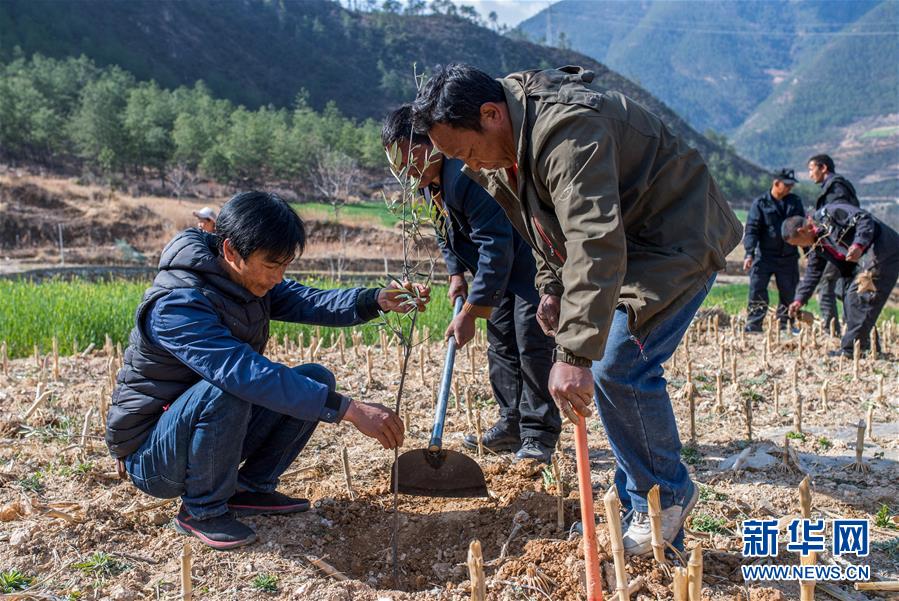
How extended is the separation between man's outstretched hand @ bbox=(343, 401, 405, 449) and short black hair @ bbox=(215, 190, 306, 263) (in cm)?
63

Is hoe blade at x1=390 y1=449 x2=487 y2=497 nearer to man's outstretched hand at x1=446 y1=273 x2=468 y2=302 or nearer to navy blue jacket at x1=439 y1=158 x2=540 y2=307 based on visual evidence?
navy blue jacket at x1=439 y1=158 x2=540 y2=307

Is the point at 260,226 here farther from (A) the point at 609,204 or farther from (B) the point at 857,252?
(B) the point at 857,252

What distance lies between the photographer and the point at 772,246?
28.6 feet

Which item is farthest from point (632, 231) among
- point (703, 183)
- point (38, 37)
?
point (38, 37)

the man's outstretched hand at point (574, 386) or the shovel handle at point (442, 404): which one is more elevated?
the man's outstretched hand at point (574, 386)

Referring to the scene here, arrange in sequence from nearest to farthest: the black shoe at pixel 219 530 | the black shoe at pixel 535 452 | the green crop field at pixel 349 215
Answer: the black shoe at pixel 219 530
the black shoe at pixel 535 452
the green crop field at pixel 349 215

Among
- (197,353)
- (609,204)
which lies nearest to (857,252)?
(609,204)

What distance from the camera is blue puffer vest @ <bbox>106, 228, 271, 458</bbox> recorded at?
111 inches

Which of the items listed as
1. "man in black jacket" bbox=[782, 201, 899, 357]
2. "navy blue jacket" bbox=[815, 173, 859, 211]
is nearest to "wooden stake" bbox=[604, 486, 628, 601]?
"man in black jacket" bbox=[782, 201, 899, 357]

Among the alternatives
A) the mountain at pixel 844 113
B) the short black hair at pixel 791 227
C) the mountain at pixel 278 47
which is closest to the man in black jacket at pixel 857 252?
the short black hair at pixel 791 227

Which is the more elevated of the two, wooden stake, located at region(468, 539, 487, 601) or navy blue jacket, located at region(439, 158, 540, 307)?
navy blue jacket, located at region(439, 158, 540, 307)

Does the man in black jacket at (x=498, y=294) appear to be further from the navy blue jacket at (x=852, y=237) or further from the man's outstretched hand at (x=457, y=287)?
the navy blue jacket at (x=852, y=237)

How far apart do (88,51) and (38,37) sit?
3889mm

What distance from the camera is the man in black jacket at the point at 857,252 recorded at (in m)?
6.74
